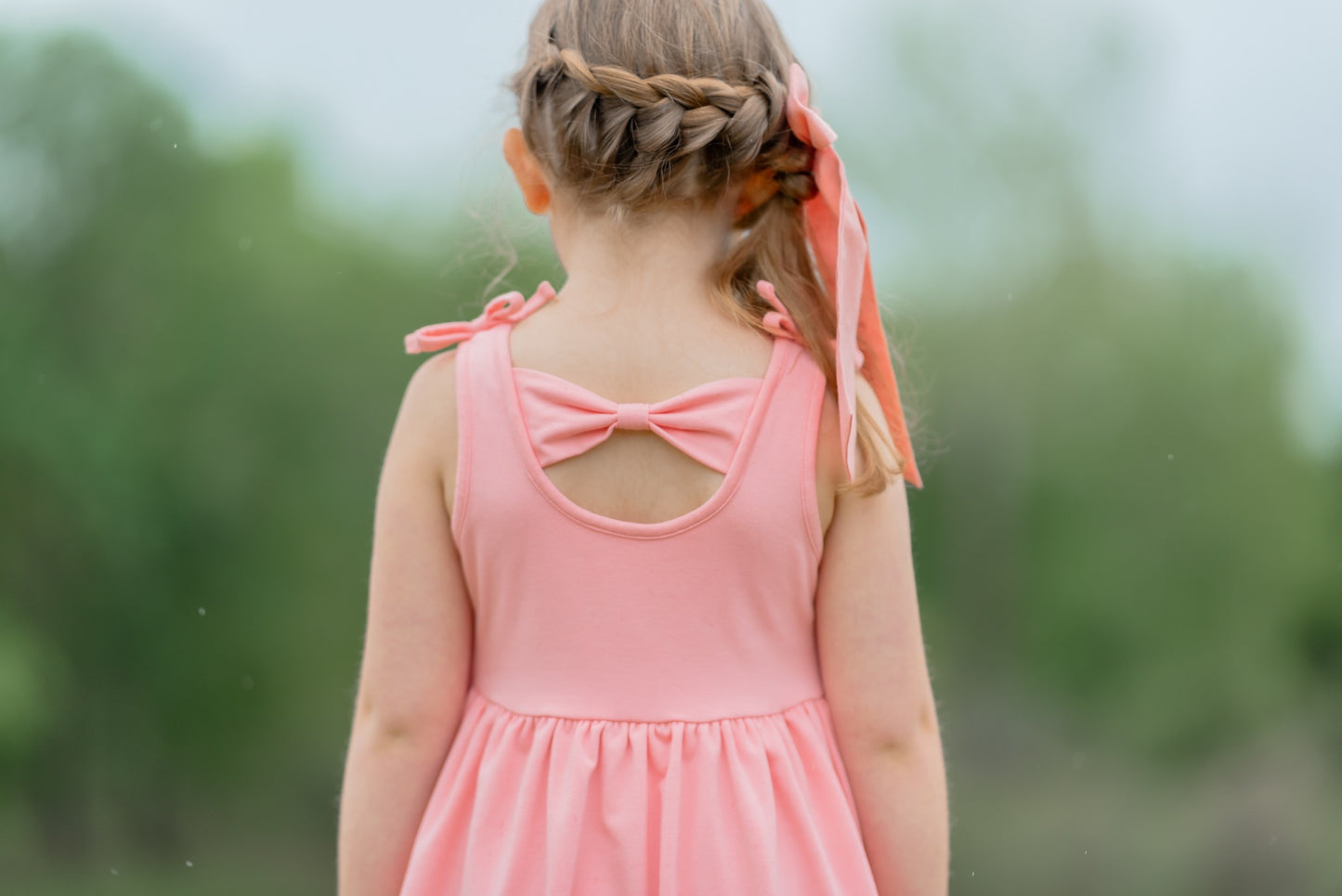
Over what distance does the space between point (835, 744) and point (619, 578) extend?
0.17 m

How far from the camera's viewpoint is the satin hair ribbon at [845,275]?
0.67 metres

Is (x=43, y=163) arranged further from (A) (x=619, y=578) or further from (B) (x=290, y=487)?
(A) (x=619, y=578)

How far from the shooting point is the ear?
2.37 ft

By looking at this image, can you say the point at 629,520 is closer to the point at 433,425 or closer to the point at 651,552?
the point at 651,552

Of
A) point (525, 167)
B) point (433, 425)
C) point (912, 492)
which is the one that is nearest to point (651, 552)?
point (433, 425)

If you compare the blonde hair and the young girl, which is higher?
the blonde hair

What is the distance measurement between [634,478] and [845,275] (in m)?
0.18

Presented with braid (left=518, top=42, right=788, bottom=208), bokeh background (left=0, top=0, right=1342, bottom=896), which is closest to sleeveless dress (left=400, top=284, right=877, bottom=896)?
braid (left=518, top=42, right=788, bottom=208)

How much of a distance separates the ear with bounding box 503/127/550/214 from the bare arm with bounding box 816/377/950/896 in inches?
9.2

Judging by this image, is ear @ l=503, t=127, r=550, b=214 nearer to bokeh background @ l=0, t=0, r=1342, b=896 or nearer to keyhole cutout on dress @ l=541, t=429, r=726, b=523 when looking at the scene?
keyhole cutout on dress @ l=541, t=429, r=726, b=523

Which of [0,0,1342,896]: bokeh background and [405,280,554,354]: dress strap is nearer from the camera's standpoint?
[405,280,554,354]: dress strap

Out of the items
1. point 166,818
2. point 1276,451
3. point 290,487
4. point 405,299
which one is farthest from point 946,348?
point 166,818

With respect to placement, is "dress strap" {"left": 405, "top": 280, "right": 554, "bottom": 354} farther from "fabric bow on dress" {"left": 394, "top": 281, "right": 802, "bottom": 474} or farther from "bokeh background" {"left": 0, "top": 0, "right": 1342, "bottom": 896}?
"bokeh background" {"left": 0, "top": 0, "right": 1342, "bottom": 896}

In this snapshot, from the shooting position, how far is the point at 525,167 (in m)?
0.73
